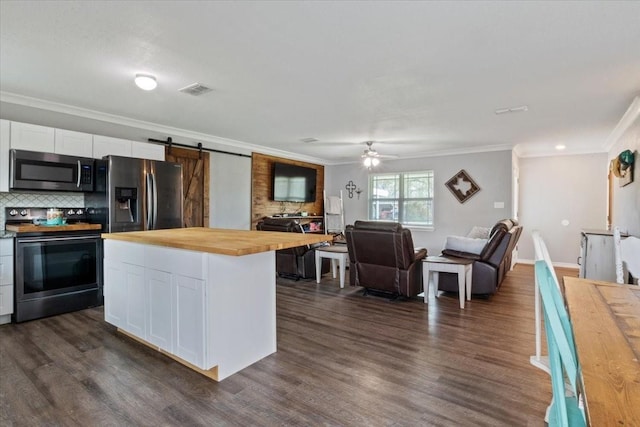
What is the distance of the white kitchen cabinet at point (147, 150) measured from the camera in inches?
176

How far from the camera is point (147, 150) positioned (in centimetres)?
463

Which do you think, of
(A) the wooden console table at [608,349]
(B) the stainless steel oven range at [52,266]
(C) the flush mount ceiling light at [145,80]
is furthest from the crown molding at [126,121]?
(A) the wooden console table at [608,349]

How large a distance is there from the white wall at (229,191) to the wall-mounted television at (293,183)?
2.44 ft

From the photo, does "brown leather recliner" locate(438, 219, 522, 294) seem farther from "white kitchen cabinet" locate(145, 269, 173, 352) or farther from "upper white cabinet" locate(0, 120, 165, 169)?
"upper white cabinet" locate(0, 120, 165, 169)

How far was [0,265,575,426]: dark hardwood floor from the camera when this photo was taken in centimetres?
191

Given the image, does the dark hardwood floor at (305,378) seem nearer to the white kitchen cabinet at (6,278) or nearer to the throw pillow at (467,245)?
the white kitchen cabinet at (6,278)

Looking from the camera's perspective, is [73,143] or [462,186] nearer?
[73,143]

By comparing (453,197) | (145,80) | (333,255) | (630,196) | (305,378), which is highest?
(145,80)

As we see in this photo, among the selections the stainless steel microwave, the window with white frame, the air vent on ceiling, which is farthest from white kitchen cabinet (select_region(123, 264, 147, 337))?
the window with white frame

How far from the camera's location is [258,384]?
224 cm

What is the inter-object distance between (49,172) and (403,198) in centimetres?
663

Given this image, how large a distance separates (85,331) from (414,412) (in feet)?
9.89

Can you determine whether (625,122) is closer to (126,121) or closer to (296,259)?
(296,259)

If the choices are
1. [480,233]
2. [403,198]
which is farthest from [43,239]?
[403,198]
